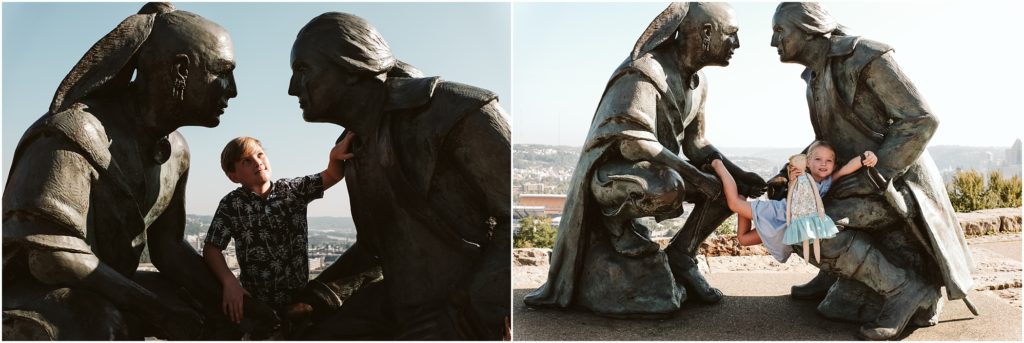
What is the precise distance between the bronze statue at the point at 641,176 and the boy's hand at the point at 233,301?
166 cm

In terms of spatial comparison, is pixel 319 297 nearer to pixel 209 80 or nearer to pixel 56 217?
pixel 209 80

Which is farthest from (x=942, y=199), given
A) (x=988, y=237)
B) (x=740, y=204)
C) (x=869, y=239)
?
(x=988, y=237)

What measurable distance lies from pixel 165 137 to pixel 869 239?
3.38 m

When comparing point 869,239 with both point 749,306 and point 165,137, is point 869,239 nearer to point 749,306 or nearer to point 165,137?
point 749,306

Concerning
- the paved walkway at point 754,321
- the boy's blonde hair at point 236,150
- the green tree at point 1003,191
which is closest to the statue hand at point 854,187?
the paved walkway at point 754,321

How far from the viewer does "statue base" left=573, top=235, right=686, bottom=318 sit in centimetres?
495

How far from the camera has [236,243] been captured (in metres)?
4.37

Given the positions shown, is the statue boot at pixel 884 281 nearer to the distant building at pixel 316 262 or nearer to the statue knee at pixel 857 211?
the statue knee at pixel 857 211

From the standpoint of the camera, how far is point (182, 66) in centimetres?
405

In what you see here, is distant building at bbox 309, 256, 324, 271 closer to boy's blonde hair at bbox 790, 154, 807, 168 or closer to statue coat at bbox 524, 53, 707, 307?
statue coat at bbox 524, 53, 707, 307

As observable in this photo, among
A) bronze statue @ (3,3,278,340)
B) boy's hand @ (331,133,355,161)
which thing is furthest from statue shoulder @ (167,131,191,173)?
boy's hand @ (331,133,355,161)

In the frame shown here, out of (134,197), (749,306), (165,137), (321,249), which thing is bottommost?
(749,306)

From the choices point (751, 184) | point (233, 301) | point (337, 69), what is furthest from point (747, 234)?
point (233, 301)

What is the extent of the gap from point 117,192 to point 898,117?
3617 millimetres
